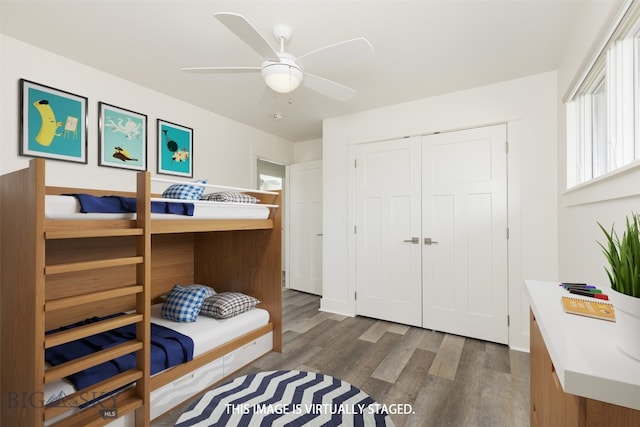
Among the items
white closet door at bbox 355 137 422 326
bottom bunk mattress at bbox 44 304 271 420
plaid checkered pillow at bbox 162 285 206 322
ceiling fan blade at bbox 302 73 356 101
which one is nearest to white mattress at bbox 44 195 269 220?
plaid checkered pillow at bbox 162 285 206 322

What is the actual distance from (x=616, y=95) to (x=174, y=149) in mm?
3333

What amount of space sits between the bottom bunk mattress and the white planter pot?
2009 mm

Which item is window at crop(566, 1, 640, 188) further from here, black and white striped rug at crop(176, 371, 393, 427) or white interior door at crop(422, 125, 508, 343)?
black and white striped rug at crop(176, 371, 393, 427)

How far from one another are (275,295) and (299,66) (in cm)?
181

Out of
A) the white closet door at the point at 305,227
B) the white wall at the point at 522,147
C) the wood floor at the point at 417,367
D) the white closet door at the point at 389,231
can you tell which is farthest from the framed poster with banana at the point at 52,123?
the white wall at the point at 522,147

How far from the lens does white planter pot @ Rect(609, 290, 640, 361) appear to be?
533 mm

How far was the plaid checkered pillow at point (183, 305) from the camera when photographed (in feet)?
7.00

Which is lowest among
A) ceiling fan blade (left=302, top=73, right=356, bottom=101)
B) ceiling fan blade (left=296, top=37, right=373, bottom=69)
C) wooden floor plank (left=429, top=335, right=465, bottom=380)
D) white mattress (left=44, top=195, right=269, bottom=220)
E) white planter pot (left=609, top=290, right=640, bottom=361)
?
wooden floor plank (left=429, top=335, right=465, bottom=380)

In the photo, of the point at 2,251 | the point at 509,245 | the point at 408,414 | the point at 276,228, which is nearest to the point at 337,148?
the point at 276,228

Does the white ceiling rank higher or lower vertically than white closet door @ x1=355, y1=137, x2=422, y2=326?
higher

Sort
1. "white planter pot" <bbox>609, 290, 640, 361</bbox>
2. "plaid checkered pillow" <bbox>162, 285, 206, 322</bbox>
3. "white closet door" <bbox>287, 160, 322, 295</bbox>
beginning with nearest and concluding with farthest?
"white planter pot" <bbox>609, 290, 640, 361</bbox> → "plaid checkered pillow" <bbox>162, 285, 206, 322</bbox> → "white closet door" <bbox>287, 160, 322, 295</bbox>

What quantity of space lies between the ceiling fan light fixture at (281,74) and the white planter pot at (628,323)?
1653mm

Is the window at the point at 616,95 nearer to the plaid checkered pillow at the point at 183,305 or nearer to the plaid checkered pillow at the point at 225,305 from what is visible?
the plaid checkered pillow at the point at 225,305

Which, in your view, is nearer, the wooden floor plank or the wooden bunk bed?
the wooden bunk bed
